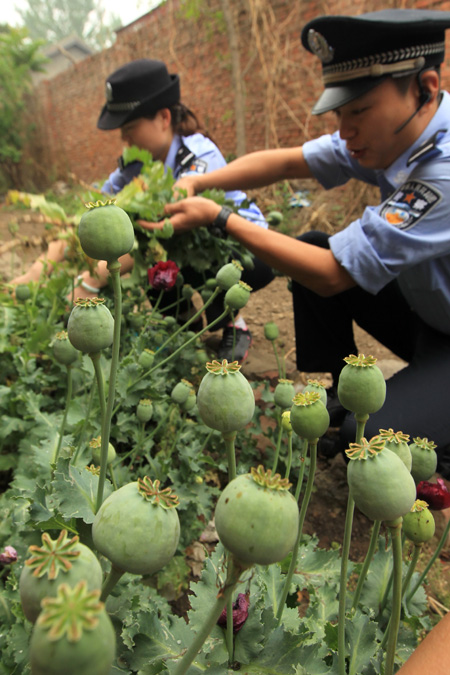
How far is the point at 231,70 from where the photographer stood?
5898 mm

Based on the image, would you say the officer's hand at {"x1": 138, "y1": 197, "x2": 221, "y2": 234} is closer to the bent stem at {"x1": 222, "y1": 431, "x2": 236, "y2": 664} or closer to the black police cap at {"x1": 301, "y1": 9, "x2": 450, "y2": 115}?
the black police cap at {"x1": 301, "y1": 9, "x2": 450, "y2": 115}

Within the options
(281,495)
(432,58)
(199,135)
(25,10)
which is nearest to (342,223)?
(199,135)

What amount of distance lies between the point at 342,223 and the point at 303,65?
1905 mm

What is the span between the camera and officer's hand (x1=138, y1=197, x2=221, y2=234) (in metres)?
1.65

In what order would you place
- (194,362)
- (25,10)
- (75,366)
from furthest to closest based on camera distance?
(25,10) → (194,362) → (75,366)

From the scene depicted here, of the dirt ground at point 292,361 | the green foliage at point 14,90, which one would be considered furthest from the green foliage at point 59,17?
the dirt ground at point 292,361

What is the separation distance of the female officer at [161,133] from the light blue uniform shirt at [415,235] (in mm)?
723

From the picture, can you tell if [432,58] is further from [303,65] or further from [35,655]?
[303,65]

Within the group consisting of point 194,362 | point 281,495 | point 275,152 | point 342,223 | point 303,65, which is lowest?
point 342,223

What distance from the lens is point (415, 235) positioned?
53.7 inches

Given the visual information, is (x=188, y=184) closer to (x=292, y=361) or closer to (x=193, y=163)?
(x=193, y=163)

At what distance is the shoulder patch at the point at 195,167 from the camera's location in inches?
91.4

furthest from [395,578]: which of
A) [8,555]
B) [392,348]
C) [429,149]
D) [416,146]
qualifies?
[392,348]

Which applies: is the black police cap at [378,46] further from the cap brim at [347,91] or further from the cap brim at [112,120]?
the cap brim at [112,120]
